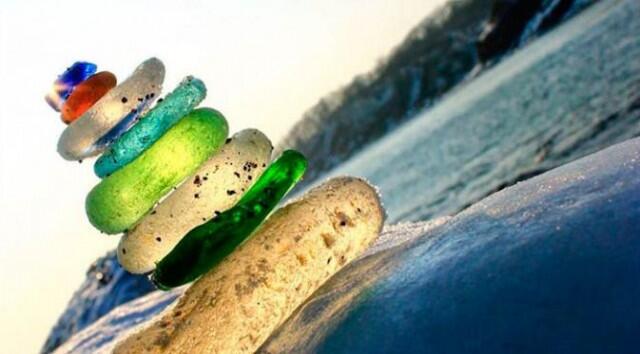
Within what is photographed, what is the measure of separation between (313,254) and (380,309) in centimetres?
105

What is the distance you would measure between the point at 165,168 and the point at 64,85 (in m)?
0.99

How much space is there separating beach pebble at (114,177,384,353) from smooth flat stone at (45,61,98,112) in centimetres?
164

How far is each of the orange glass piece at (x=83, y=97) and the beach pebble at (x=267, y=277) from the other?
4.77 feet

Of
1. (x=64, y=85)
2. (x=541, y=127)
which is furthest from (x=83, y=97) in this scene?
(x=541, y=127)

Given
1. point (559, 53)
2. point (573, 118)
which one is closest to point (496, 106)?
point (559, 53)

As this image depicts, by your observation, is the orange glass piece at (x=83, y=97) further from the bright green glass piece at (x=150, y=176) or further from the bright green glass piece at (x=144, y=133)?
the bright green glass piece at (x=150, y=176)

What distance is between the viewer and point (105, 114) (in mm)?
4984

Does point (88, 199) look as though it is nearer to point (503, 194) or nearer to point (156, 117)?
point (156, 117)

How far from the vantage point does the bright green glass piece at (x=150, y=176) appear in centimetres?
479

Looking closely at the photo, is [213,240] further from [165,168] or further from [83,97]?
[83,97]

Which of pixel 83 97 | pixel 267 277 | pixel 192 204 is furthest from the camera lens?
pixel 83 97

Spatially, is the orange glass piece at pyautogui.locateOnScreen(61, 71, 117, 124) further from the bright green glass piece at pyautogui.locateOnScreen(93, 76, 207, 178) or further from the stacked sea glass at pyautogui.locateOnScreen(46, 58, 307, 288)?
the bright green glass piece at pyautogui.locateOnScreen(93, 76, 207, 178)

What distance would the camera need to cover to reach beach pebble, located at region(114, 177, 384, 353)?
13.3ft

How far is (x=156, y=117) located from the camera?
4.88 meters
